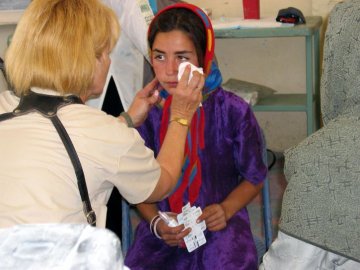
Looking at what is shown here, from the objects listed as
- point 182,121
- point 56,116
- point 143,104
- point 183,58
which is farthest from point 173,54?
point 56,116

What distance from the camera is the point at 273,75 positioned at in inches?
127

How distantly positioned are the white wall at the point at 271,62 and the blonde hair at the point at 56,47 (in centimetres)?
199

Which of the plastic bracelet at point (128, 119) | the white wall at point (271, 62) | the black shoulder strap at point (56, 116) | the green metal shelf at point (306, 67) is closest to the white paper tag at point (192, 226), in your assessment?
the plastic bracelet at point (128, 119)

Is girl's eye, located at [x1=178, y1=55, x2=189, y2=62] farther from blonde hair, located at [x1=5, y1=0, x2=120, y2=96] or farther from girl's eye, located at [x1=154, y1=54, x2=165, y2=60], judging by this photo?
blonde hair, located at [x1=5, y1=0, x2=120, y2=96]

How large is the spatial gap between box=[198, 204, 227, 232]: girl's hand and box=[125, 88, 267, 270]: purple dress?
2 cm

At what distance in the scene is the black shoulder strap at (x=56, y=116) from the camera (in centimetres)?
109

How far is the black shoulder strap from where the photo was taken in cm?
109

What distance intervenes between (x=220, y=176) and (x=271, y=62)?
162 cm

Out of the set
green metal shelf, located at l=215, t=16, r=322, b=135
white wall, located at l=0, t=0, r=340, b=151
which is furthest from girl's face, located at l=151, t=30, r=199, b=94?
white wall, located at l=0, t=0, r=340, b=151

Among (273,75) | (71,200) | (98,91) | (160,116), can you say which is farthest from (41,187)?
(273,75)

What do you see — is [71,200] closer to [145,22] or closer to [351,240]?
[351,240]

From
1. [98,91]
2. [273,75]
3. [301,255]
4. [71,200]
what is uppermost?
[98,91]

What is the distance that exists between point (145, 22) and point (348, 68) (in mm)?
1225

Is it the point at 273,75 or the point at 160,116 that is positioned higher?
the point at 160,116
